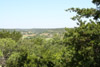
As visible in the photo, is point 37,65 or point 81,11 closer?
point 81,11

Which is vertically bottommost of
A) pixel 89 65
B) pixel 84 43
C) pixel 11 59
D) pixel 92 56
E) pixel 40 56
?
pixel 11 59

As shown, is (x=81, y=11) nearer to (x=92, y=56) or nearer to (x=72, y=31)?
(x=72, y=31)

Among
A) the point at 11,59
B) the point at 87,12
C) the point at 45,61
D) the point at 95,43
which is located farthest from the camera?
the point at 11,59

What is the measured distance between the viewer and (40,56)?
24406mm

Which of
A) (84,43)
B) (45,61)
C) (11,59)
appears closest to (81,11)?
(84,43)

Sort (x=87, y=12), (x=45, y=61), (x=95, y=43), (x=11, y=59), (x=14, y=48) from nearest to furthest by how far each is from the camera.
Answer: (x=95, y=43)
(x=87, y=12)
(x=45, y=61)
(x=11, y=59)
(x=14, y=48)

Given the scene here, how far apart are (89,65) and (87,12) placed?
340 centimetres

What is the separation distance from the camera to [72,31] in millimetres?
9758

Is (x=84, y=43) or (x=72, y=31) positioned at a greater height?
(x=72, y=31)

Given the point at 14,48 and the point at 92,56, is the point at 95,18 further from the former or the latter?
the point at 14,48

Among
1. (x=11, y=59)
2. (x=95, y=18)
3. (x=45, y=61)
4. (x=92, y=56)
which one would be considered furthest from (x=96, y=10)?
(x=11, y=59)

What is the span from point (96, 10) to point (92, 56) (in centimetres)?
301

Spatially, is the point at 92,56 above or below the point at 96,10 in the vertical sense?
below

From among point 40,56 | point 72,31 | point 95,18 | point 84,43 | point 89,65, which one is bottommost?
point 40,56
